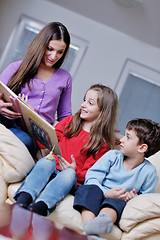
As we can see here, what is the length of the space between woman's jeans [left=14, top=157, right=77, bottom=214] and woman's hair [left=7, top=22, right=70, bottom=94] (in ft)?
2.24

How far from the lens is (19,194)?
133 centimetres

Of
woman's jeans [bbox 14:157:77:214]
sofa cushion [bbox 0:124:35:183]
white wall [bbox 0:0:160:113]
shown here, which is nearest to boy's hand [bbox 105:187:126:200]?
woman's jeans [bbox 14:157:77:214]

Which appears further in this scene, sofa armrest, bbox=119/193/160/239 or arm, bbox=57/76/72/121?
arm, bbox=57/76/72/121

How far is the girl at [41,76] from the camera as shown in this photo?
190 centimetres

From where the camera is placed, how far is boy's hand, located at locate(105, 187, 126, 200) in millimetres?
1421

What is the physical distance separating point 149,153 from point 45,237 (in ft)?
3.20

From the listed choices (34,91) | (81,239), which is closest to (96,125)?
(34,91)

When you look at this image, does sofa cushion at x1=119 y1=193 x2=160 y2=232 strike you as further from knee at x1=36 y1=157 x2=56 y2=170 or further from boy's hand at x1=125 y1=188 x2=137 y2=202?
knee at x1=36 y1=157 x2=56 y2=170

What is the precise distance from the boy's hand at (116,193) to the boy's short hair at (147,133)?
0.97ft

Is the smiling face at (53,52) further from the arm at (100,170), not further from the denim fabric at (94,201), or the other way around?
the denim fabric at (94,201)

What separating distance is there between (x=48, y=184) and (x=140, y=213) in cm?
43

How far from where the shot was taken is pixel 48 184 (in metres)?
1.38

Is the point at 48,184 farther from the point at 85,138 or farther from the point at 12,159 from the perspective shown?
the point at 85,138

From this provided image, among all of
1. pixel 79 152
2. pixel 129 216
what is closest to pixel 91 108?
pixel 79 152
